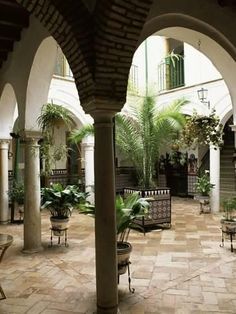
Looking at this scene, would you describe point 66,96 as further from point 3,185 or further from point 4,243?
point 4,243

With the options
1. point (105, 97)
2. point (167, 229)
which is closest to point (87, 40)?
point (105, 97)

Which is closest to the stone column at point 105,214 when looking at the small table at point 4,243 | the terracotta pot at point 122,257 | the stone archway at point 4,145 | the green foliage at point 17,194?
the terracotta pot at point 122,257

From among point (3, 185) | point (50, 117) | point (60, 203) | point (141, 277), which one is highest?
point (50, 117)

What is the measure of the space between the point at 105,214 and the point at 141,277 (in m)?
1.93

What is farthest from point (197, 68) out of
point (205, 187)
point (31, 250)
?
point (31, 250)

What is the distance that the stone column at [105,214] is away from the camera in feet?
12.4

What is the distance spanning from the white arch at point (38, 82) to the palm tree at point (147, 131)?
10.3 ft

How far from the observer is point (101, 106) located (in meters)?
3.63

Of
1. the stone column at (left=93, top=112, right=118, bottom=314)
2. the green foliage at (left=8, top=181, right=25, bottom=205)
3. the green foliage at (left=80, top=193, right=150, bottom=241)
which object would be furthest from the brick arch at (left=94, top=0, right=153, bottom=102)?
the green foliage at (left=8, top=181, right=25, bottom=205)

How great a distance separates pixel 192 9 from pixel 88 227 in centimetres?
630

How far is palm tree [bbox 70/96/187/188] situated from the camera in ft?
29.6

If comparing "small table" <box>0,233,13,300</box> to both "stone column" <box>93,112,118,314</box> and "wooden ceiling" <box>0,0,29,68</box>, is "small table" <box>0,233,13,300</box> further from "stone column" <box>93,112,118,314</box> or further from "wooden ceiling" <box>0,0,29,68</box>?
"wooden ceiling" <box>0,0,29,68</box>

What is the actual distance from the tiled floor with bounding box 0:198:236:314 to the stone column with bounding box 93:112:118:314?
1.47 ft

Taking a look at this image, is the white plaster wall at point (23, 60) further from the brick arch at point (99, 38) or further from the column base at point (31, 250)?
the column base at point (31, 250)
